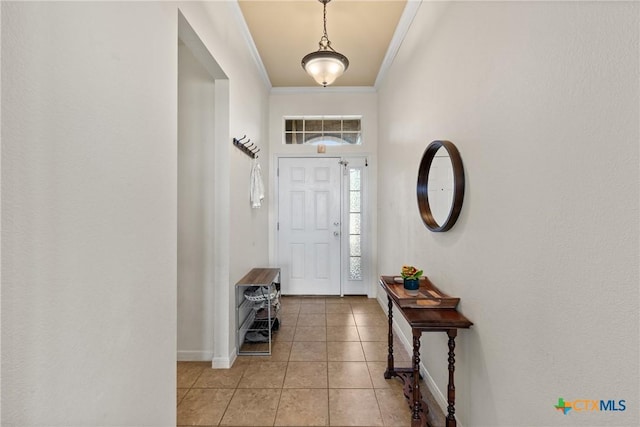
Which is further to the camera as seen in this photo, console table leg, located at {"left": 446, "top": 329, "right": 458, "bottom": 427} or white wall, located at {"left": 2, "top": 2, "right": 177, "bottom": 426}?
console table leg, located at {"left": 446, "top": 329, "right": 458, "bottom": 427}

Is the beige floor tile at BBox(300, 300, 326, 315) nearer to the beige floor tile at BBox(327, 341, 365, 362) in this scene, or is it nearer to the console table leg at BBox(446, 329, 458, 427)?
the beige floor tile at BBox(327, 341, 365, 362)

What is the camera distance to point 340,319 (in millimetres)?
3463

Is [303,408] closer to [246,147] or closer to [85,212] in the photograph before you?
[85,212]

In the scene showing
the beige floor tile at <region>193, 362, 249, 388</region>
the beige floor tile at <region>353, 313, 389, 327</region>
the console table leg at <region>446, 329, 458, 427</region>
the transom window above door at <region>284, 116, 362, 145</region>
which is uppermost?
the transom window above door at <region>284, 116, 362, 145</region>

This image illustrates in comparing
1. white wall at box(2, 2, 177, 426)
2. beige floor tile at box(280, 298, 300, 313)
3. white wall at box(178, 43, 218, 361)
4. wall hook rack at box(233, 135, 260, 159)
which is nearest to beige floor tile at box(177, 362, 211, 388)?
white wall at box(178, 43, 218, 361)

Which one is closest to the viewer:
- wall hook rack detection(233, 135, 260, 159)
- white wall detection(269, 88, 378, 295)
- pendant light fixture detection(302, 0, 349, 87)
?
pendant light fixture detection(302, 0, 349, 87)

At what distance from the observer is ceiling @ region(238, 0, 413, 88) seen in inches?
99.3

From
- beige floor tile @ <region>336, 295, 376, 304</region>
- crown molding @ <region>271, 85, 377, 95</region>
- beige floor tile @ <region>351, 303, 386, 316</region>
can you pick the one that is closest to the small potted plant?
beige floor tile @ <region>351, 303, 386, 316</region>

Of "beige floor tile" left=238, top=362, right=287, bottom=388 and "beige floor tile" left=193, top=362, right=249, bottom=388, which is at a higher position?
"beige floor tile" left=238, top=362, right=287, bottom=388

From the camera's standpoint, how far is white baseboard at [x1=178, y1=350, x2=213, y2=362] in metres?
2.55

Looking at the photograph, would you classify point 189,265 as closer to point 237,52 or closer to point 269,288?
point 269,288

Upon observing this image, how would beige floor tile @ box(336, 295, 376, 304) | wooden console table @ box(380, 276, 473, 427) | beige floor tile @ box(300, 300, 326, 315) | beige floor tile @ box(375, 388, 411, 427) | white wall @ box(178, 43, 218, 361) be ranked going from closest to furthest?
1. wooden console table @ box(380, 276, 473, 427)
2. beige floor tile @ box(375, 388, 411, 427)
3. white wall @ box(178, 43, 218, 361)
4. beige floor tile @ box(300, 300, 326, 315)
5. beige floor tile @ box(336, 295, 376, 304)

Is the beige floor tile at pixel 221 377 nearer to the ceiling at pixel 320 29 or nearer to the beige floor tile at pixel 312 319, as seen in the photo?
the beige floor tile at pixel 312 319

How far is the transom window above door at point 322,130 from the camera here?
14.2ft
